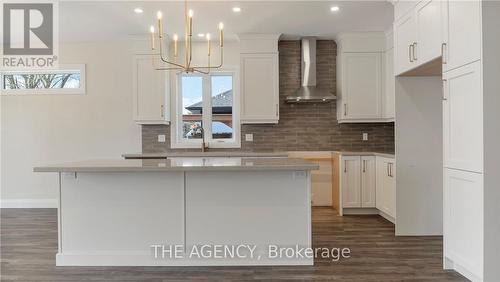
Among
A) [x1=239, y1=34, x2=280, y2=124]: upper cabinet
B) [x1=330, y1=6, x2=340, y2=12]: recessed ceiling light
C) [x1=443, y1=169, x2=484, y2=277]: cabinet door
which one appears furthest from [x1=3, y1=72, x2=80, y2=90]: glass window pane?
[x1=443, y1=169, x2=484, y2=277]: cabinet door

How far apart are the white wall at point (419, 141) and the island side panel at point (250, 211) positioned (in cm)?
155

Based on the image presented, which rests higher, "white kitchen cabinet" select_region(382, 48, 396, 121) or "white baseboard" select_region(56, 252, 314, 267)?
"white kitchen cabinet" select_region(382, 48, 396, 121)

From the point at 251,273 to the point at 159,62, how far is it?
12.2 ft

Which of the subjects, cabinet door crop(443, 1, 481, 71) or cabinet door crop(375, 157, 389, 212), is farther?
cabinet door crop(375, 157, 389, 212)

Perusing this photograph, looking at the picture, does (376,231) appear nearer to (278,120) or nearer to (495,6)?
(278,120)

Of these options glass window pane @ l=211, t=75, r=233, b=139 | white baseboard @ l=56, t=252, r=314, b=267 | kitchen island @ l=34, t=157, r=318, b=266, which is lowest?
white baseboard @ l=56, t=252, r=314, b=267

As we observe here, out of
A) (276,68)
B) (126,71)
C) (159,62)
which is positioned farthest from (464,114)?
(126,71)

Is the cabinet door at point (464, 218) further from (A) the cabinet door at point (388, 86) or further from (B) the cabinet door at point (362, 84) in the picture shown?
(B) the cabinet door at point (362, 84)

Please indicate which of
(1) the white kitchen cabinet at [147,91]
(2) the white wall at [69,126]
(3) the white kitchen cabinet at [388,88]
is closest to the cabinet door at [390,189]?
(3) the white kitchen cabinet at [388,88]

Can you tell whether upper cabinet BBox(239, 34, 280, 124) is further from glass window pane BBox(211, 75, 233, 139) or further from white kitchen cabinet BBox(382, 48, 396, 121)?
white kitchen cabinet BBox(382, 48, 396, 121)

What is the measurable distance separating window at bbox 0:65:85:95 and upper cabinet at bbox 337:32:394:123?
4231 millimetres

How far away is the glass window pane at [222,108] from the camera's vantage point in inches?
230

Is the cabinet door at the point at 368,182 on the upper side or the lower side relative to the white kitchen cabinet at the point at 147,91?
lower

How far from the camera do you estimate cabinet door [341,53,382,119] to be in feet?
17.4
